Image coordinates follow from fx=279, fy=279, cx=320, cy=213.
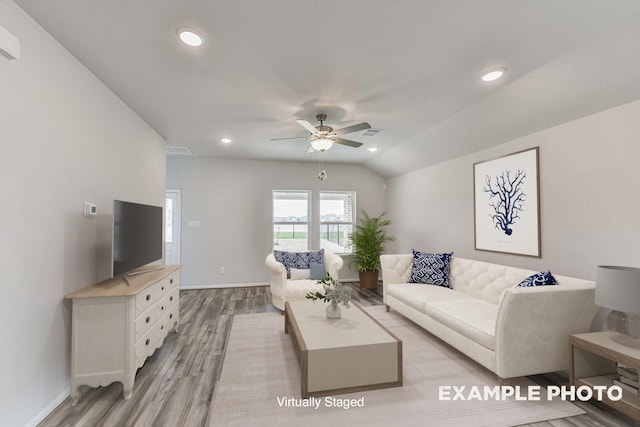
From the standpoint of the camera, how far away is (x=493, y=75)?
2.44 metres

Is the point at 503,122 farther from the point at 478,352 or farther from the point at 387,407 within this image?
the point at 387,407

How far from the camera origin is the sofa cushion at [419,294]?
10.6 feet

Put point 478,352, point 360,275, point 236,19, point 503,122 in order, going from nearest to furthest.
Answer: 1. point 236,19
2. point 478,352
3. point 503,122
4. point 360,275

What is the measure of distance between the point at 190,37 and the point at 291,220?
14.2 ft

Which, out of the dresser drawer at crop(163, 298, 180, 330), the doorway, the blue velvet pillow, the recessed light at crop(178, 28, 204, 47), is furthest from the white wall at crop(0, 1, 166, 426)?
the doorway

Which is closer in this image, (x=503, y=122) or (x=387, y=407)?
(x=387, y=407)

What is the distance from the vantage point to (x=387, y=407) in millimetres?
2004

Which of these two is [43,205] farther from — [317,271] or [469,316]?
[469,316]

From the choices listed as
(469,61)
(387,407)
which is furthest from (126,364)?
(469,61)

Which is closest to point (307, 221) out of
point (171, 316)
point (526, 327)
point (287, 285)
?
point (287, 285)

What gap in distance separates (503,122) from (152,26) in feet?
11.2

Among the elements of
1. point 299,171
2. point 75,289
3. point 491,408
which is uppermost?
point 299,171

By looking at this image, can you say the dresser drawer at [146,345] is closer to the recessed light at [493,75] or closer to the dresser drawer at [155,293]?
the dresser drawer at [155,293]

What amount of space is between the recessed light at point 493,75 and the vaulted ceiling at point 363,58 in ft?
0.19
